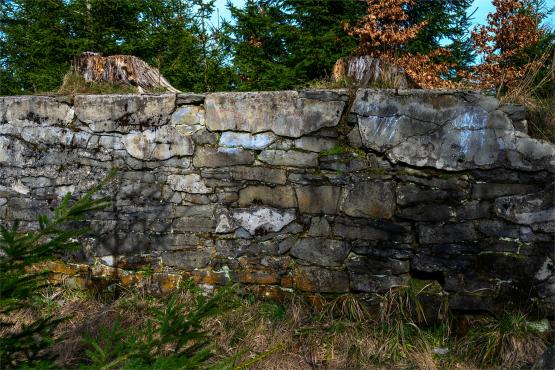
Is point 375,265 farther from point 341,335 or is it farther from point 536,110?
point 536,110

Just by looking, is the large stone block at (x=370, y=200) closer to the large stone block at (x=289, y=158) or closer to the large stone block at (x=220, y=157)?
the large stone block at (x=289, y=158)

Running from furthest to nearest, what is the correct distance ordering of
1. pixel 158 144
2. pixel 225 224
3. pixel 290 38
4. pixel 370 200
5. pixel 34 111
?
pixel 290 38, pixel 34 111, pixel 158 144, pixel 225 224, pixel 370 200

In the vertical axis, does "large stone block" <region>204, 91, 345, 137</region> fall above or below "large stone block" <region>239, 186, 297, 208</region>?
above

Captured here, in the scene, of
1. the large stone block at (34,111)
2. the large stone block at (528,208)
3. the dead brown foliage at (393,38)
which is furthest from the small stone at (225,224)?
the dead brown foliage at (393,38)

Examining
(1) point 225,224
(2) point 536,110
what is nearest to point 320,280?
(1) point 225,224

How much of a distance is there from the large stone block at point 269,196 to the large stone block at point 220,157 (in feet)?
0.75

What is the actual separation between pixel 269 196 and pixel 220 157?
1.62ft

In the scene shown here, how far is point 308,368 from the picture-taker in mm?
3045

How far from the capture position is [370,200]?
339 centimetres

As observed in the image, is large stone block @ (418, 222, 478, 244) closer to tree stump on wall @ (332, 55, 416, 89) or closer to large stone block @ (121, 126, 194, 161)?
tree stump on wall @ (332, 55, 416, 89)

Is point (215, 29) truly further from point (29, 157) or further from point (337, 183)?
point (337, 183)

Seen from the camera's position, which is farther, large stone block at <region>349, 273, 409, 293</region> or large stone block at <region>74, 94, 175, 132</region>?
large stone block at <region>74, 94, 175, 132</region>

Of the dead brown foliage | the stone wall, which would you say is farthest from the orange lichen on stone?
the dead brown foliage

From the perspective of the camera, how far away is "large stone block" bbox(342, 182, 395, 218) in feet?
11.1
